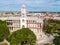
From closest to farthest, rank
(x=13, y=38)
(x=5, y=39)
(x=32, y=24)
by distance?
(x=13, y=38)
(x=5, y=39)
(x=32, y=24)

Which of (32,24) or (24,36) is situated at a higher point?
(24,36)

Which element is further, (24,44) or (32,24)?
(32,24)

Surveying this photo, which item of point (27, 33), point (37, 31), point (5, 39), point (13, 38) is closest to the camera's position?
point (13, 38)

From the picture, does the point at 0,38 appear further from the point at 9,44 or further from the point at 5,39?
the point at 9,44

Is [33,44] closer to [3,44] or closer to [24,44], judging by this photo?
[24,44]

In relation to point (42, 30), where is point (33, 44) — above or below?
above

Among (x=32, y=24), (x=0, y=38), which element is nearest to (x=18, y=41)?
(x=0, y=38)

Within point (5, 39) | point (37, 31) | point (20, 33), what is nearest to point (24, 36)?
point (20, 33)

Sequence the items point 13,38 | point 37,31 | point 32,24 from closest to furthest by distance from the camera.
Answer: point 13,38 → point 37,31 → point 32,24

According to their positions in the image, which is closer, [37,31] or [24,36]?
[24,36]
